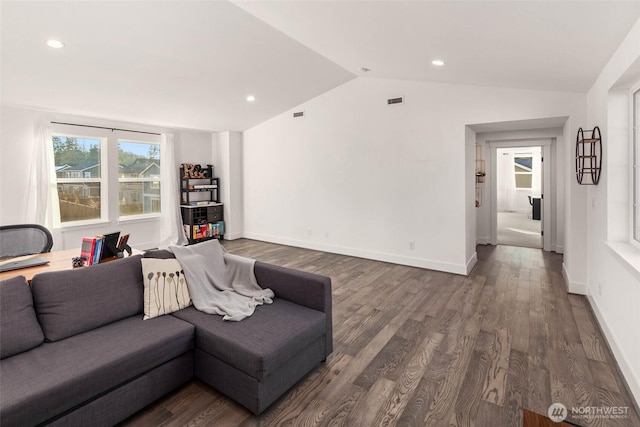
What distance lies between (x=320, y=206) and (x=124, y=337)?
14.7 feet

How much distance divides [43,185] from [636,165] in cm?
700

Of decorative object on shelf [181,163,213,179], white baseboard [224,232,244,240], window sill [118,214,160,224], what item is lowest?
white baseboard [224,232,244,240]

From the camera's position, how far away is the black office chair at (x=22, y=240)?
3.01 m

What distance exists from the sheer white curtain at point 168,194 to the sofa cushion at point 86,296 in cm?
453

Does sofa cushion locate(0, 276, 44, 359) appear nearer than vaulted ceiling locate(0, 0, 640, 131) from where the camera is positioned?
Yes

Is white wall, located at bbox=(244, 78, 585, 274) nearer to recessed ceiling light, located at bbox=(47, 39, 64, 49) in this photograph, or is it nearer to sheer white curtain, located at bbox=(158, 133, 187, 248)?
sheer white curtain, located at bbox=(158, 133, 187, 248)

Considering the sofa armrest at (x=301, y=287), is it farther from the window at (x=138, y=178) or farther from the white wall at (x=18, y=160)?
the window at (x=138, y=178)

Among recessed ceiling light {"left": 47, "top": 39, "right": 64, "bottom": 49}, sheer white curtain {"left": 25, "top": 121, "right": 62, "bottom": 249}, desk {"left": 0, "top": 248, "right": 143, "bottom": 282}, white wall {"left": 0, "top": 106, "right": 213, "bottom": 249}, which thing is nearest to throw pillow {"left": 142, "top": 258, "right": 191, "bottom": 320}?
desk {"left": 0, "top": 248, "right": 143, "bottom": 282}

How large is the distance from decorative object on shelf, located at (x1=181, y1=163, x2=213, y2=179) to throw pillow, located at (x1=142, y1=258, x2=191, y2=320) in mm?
4886

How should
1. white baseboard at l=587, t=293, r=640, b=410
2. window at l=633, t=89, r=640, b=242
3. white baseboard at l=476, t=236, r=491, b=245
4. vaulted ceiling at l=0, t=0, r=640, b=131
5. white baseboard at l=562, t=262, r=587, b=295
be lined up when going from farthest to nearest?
white baseboard at l=476, t=236, r=491, b=245 → white baseboard at l=562, t=262, r=587, b=295 → window at l=633, t=89, r=640, b=242 → vaulted ceiling at l=0, t=0, r=640, b=131 → white baseboard at l=587, t=293, r=640, b=410

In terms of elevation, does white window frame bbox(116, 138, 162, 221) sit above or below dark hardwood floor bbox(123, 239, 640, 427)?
above

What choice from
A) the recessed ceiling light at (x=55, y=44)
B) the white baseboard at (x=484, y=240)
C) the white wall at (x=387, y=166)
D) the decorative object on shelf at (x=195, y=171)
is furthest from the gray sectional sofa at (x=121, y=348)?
the white baseboard at (x=484, y=240)

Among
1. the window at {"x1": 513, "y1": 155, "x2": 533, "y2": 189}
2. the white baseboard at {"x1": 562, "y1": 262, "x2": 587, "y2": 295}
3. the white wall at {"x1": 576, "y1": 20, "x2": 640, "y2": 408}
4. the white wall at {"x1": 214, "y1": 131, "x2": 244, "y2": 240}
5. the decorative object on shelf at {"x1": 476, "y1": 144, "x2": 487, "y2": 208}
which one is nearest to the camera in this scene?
the white wall at {"x1": 576, "y1": 20, "x2": 640, "y2": 408}

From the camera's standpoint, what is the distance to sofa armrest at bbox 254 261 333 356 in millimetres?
2457
